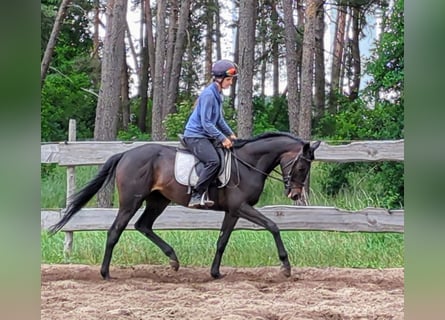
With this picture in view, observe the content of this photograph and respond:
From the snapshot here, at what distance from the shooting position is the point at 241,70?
35.4 feet

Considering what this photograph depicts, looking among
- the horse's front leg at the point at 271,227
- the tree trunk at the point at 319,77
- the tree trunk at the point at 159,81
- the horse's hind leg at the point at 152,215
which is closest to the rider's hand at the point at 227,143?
the horse's front leg at the point at 271,227

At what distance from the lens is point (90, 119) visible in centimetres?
1788

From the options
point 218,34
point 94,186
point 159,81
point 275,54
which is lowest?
point 94,186

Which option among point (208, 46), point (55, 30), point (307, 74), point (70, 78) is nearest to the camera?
point (307, 74)

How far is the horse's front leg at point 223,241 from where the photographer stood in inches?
237

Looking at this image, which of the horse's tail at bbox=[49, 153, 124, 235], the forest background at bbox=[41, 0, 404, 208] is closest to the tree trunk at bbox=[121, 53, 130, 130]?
the forest background at bbox=[41, 0, 404, 208]

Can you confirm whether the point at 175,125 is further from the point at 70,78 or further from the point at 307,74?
the point at 70,78

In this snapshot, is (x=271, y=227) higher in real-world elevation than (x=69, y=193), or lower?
lower

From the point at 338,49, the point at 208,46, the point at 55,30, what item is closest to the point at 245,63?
the point at 55,30

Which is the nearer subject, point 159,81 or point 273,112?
point 159,81

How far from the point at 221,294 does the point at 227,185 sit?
1225 mm
